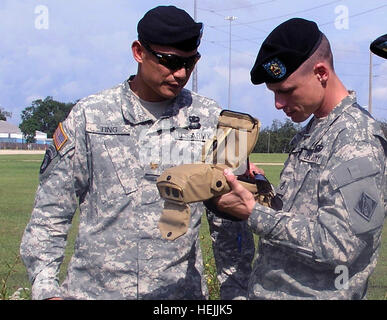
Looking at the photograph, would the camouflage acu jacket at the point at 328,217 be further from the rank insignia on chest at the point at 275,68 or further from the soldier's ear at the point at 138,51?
the soldier's ear at the point at 138,51

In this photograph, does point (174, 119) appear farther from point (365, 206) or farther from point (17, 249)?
point (17, 249)

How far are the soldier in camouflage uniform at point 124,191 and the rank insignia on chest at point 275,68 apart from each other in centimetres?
58

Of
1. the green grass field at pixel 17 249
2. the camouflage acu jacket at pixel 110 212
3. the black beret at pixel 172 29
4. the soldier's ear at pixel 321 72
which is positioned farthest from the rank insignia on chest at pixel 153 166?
the green grass field at pixel 17 249

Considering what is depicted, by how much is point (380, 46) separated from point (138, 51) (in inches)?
49.4

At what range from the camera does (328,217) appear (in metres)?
2.32

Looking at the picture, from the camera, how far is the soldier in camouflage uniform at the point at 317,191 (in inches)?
90.8

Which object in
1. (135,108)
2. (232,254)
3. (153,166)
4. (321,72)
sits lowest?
(232,254)

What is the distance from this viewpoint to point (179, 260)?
3.00 m

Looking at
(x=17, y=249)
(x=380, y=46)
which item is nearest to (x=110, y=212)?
(x=380, y=46)

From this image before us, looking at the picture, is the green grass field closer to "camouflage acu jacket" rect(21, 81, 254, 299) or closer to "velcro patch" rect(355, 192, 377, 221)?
"camouflage acu jacket" rect(21, 81, 254, 299)

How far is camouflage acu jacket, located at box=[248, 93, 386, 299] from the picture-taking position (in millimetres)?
2299
